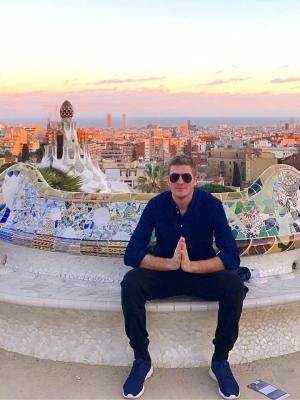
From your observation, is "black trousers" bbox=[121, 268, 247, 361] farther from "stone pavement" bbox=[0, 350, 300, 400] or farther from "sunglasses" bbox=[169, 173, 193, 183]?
"sunglasses" bbox=[169, 173, 193, 183]

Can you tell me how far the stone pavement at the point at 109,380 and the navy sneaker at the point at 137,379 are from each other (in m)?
0.07

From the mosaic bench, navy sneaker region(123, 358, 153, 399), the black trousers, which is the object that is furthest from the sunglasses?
navy sneaker region(123, 358, 153, 399)

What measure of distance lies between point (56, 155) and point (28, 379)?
751 inches

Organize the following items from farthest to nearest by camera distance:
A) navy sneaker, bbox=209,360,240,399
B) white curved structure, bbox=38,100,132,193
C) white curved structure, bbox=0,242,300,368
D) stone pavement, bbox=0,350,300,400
Result: white curved structure, bbox=38,100,132,193 → white curved structure, bbox=0,242,300,368 → stone pavement, bbox=0,350,300,400 → navy sneaker, bbox=209,360,240,399

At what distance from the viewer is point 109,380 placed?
12.8 feet

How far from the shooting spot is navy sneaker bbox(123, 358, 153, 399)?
11.8 ft

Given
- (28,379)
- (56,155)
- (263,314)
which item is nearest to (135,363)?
(28,379)

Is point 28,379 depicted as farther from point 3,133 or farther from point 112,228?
point 3,133

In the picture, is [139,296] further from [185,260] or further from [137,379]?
[137,379]

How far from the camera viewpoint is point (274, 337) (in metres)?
4.32

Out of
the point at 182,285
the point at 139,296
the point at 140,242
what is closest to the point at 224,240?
the point at 182,285

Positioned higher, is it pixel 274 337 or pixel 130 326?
pixel 130 326

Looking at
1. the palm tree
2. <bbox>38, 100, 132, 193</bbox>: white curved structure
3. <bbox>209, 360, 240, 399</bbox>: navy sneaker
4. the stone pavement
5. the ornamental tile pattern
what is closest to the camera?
<bbox>209, 360, 240, 399</bbox>: navy sneaker

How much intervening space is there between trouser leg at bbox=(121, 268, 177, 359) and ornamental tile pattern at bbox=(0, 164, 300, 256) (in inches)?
33.7
